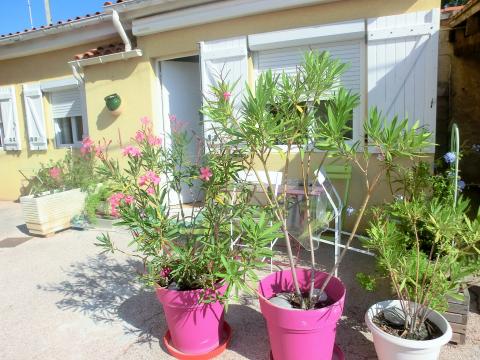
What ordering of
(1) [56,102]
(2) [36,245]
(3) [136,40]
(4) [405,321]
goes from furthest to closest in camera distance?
1. (1) [56,102]
2. (3) [136,40]
3. (2) [36,245]
4. (4) [405,321]

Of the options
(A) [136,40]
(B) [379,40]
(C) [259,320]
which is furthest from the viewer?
(A) [136,40]

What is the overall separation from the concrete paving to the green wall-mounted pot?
2.77 meters

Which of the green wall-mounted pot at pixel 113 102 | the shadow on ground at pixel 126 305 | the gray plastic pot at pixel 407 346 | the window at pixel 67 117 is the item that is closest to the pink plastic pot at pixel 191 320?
the shadow on ground at pixel 126 305

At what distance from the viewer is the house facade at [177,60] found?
457 cm

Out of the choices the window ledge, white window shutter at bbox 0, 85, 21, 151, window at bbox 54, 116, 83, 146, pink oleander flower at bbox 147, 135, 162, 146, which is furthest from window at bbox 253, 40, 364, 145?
white window shutter at bbox 0, 85, 21, 151

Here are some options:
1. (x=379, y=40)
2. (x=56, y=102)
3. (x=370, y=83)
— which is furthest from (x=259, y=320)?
(x=56, y=102)

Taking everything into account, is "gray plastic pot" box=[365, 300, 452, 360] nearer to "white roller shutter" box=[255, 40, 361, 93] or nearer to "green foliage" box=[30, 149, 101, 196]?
"white roller shutter" box=[255, 40, 361, 93]

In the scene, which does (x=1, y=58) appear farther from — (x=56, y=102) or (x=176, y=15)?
(x=176, y=15)

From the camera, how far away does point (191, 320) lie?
2.64 m

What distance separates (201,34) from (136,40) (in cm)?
140

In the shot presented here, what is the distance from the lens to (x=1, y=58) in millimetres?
8594

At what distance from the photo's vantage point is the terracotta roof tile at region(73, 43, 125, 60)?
6789 millimetres

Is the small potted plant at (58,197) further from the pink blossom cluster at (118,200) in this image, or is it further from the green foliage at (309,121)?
the green foliage at (309,121)

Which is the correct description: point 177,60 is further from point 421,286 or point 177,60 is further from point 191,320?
point 421,286
